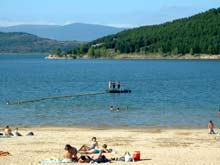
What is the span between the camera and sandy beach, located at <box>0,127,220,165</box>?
99.1ft

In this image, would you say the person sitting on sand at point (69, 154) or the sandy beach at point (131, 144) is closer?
the person sitting on sand at point (69, 154)

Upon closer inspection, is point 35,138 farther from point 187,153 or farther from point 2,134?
point 187,153

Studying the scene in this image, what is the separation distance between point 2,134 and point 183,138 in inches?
502

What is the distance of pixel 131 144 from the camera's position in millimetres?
36250

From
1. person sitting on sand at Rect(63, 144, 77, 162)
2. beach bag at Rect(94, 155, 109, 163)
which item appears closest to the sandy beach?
person sitting on sand at Rect(63, 144, 77, 162)

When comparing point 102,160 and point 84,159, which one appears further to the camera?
point 84,159

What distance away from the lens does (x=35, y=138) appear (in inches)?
1518

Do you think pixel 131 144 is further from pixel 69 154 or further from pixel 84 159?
pixel 69 154

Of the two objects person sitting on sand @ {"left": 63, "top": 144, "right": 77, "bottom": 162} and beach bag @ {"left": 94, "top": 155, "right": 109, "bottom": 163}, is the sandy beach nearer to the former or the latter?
person sitting on sand @ {"left": 63, "top": 144, "right": 77, "bottom": 162}

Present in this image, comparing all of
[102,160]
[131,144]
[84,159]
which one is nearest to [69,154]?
[84,159]

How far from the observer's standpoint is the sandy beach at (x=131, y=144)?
30.2m

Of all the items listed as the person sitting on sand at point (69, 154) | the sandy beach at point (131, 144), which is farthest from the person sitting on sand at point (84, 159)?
the sandy beach at point (131, 144)

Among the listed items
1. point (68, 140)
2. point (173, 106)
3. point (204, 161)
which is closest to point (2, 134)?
point (68, 140)

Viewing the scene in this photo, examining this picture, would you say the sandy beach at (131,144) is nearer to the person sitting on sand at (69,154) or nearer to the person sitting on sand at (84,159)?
the person sitting on sand at (69,154)
